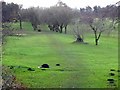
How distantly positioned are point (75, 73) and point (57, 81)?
427 centimetres

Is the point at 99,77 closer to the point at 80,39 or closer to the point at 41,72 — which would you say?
the point at 41,72

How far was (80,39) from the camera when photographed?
6775 centimetres

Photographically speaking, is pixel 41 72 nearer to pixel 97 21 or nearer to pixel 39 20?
pixel 97 21

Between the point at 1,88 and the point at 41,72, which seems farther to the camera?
the point at 41,72

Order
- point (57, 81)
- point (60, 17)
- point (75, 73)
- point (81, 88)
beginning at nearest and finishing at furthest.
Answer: point (81, 88) → point (57, 81) → point (75, 73) → point (60, 17)

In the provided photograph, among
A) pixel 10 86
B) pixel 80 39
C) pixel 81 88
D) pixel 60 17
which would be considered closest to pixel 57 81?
pixel 81 88

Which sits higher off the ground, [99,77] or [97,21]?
[97,21]

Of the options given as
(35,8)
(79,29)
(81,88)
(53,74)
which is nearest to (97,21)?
(79,29)

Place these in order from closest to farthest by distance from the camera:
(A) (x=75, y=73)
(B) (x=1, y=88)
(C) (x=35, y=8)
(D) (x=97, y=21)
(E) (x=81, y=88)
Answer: (B) (x=1, y=88)
(E) (x=81, y=88)
(A) (x=75, y=73)
(D) (x=97, y=21)
(C) (x=35, y=8)

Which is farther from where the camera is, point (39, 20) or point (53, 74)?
point (39, 20)

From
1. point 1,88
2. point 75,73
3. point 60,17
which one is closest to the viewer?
point 1,88

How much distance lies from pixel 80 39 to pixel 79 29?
10.1ft

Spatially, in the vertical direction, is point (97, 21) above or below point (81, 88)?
above

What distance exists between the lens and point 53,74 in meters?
27.2
